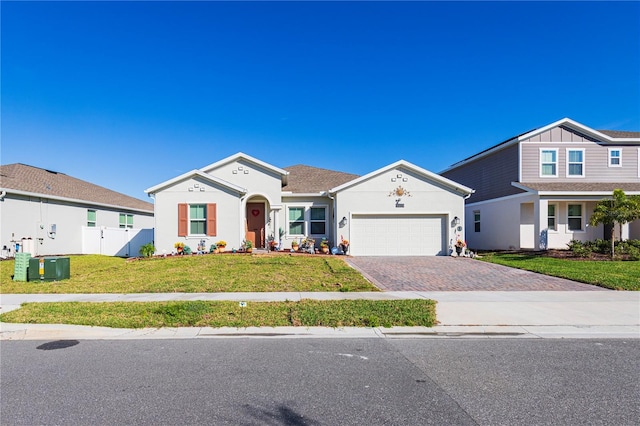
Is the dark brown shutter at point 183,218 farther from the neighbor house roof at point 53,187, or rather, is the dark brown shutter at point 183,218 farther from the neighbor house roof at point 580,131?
the neighbor house roof at point 580,131

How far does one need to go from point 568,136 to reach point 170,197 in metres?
21.7

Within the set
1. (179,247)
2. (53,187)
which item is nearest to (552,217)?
(179,247)

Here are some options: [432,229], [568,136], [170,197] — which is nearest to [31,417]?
[170,197]

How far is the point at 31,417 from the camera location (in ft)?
11.6

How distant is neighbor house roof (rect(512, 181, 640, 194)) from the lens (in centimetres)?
1868

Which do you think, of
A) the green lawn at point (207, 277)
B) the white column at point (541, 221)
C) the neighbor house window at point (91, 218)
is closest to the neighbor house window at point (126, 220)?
the neighbor house window at point (91, 218)

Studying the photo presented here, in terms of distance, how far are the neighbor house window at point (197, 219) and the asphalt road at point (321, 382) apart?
12.4m

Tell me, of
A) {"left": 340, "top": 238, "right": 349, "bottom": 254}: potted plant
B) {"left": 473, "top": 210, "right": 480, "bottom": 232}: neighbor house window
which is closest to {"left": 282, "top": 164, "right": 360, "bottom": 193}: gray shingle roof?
{"left": 340, "top": 238, "right": 349, "bottom": 254}: potted plant

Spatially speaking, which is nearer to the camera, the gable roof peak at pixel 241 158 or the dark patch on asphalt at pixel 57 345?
the dark patch on asphalt at pixel 57 345

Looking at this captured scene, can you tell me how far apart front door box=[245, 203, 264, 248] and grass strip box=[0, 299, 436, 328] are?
1162 cm

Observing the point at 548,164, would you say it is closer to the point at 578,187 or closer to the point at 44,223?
the point at 578,187

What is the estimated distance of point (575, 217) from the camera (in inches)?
812

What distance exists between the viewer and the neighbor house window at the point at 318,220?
20.2 meters

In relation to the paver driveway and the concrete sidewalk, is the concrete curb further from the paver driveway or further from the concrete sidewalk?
the paver driveway
